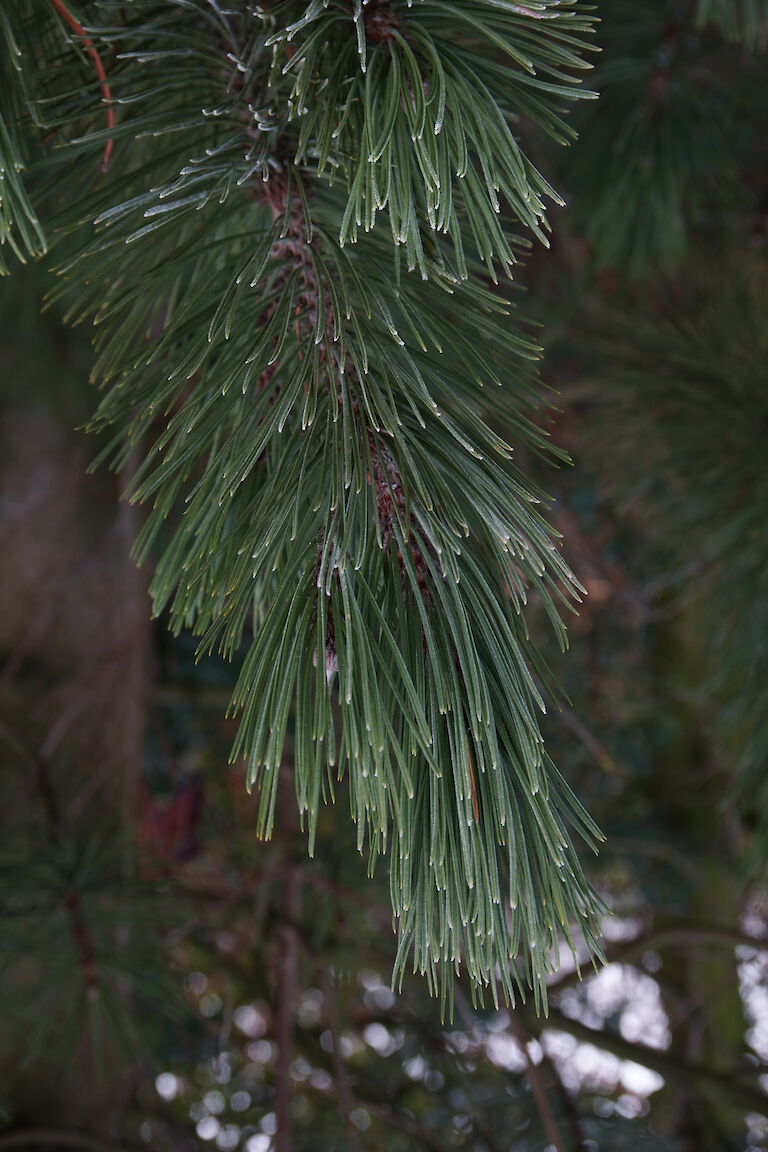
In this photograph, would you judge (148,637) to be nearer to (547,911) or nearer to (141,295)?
(141,295)

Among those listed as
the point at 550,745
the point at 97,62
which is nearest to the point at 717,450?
the point at 550,745

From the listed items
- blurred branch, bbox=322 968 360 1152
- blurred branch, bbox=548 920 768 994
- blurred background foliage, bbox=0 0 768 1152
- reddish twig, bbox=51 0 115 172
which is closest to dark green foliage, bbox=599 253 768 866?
blurred background foliage, bbox=0 0 768 1152

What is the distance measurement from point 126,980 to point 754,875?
1.67ft

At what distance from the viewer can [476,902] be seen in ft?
1.18

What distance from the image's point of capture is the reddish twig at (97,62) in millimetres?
421

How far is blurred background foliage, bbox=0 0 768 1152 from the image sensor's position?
0.80 metres

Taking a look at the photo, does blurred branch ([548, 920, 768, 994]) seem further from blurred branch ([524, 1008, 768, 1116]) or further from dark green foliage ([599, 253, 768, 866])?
dark green foliage ([599, 253, 768, 866])

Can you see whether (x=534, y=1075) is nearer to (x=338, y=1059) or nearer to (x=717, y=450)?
(x=338, y=1059)

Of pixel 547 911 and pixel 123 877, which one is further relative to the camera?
pixel 123 877

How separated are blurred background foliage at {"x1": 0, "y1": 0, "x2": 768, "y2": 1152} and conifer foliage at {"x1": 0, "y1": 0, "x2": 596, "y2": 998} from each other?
0.11 metres

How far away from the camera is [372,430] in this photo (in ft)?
1.29

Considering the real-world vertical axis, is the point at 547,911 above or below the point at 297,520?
below

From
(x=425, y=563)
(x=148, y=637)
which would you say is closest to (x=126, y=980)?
(x=148, y=637)

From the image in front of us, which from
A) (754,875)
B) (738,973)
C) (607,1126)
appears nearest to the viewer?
(754,875)
